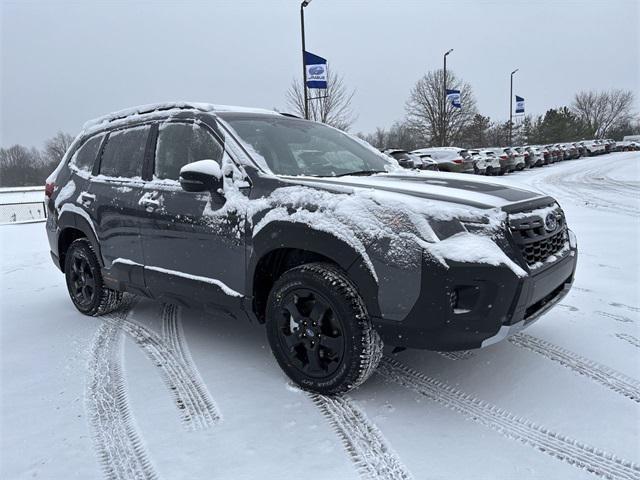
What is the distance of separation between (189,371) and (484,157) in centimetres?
2187

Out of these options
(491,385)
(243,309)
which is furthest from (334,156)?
(491,385)

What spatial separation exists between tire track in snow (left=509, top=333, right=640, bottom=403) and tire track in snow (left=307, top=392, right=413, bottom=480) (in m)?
1.48

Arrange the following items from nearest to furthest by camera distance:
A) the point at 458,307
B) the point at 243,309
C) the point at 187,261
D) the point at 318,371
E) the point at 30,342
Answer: the point at 458,307 < the point at 318,371 < the point at 243,309 < the point at 187,261 < the point at 30,342

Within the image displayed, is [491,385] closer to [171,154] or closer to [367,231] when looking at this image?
[367,231]

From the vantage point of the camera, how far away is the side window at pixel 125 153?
13.2 feet

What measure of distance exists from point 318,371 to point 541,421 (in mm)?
1252

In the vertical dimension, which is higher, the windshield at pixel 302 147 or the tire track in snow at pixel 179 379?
the windshield at pixel 302 147

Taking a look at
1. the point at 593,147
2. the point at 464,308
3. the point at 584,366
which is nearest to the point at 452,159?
the point at 584,366

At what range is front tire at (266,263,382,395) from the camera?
8.81 feet

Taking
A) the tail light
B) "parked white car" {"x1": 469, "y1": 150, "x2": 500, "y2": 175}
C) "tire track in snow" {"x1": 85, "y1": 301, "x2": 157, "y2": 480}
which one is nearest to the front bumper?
"tire track in snow" {"x1": 85, "y1": 301, "x2": 157, "y2": 480}

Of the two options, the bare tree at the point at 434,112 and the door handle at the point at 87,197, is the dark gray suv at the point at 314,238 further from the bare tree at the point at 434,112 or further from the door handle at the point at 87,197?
the bare tree at the point at 434,112

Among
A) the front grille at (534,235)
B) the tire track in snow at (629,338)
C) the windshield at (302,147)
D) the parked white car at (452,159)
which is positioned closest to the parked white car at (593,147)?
the parked white car at (452,159)

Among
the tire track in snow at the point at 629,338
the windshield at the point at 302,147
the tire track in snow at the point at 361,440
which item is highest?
the windshield at the point at 302,147

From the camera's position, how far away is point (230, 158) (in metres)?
3.32
